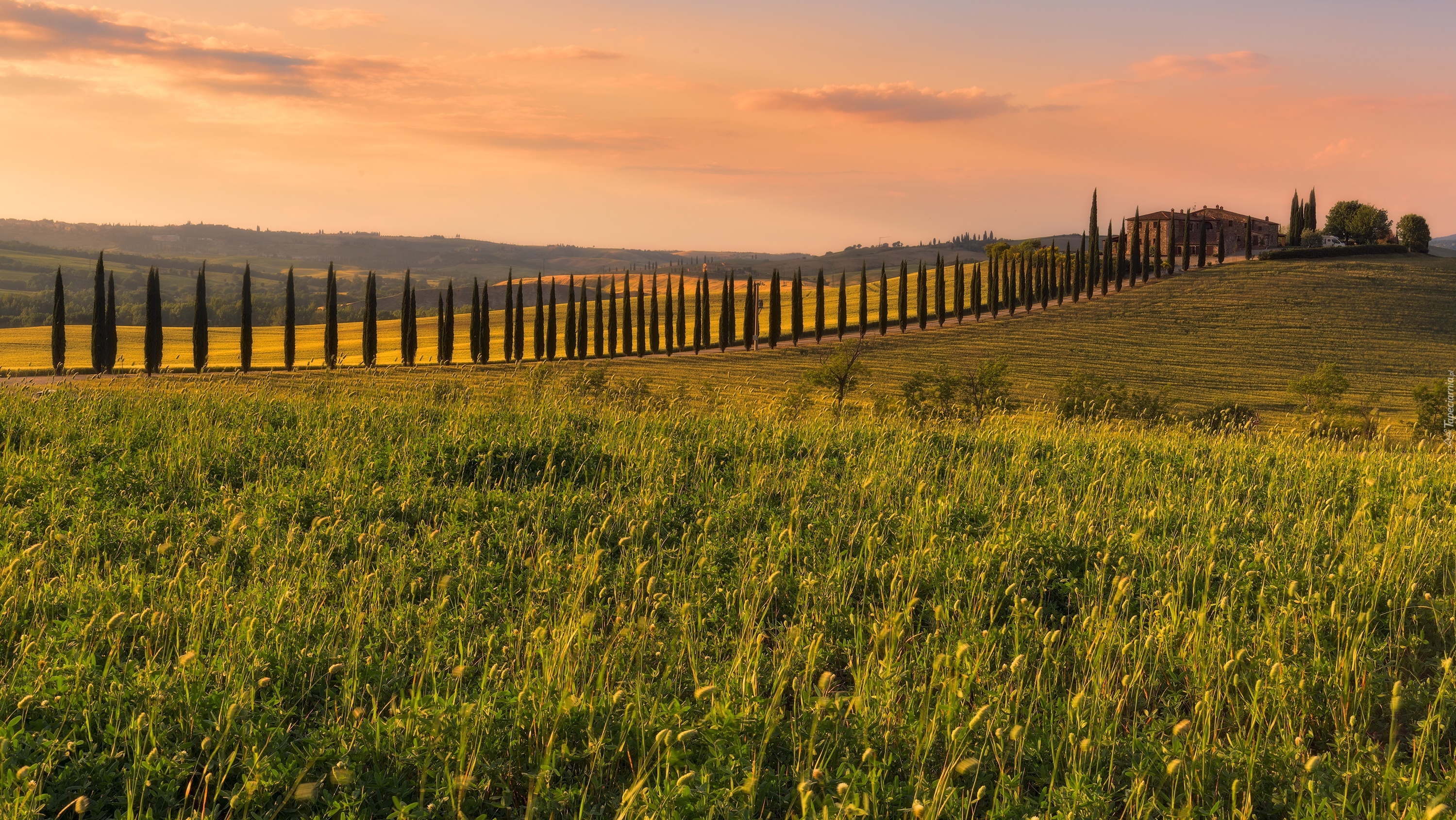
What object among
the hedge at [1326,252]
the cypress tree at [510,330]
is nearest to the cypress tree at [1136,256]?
the hedge at [1326,252]

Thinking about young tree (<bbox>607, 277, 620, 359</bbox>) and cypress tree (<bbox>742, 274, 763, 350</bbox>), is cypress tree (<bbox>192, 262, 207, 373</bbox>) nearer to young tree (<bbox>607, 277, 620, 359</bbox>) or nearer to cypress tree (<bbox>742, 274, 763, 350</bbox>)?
young tree (<bbox>607, 277, 620, 359</bbox>)

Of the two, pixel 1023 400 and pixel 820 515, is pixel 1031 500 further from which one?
pixel 1023 400

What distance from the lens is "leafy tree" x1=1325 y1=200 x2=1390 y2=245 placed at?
121m

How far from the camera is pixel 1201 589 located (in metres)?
5.48

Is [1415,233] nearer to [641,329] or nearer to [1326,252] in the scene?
[1326,252]

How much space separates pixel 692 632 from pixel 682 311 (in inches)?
2761

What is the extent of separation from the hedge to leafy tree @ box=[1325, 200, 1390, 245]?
4.44 m

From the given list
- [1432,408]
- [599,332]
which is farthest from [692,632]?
[599,332]

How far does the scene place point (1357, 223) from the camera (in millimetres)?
121375

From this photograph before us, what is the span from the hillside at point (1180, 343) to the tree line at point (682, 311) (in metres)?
2.83

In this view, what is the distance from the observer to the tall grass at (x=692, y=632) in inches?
131

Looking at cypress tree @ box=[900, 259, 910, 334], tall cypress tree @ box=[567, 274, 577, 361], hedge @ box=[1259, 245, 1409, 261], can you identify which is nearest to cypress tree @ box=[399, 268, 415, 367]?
tall cypress tree @ box=[567, 274, 577, 361]

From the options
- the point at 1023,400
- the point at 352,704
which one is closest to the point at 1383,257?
the point at 1023,400

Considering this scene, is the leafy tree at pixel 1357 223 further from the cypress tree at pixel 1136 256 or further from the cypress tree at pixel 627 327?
the cypress tree at pixel 627 327
